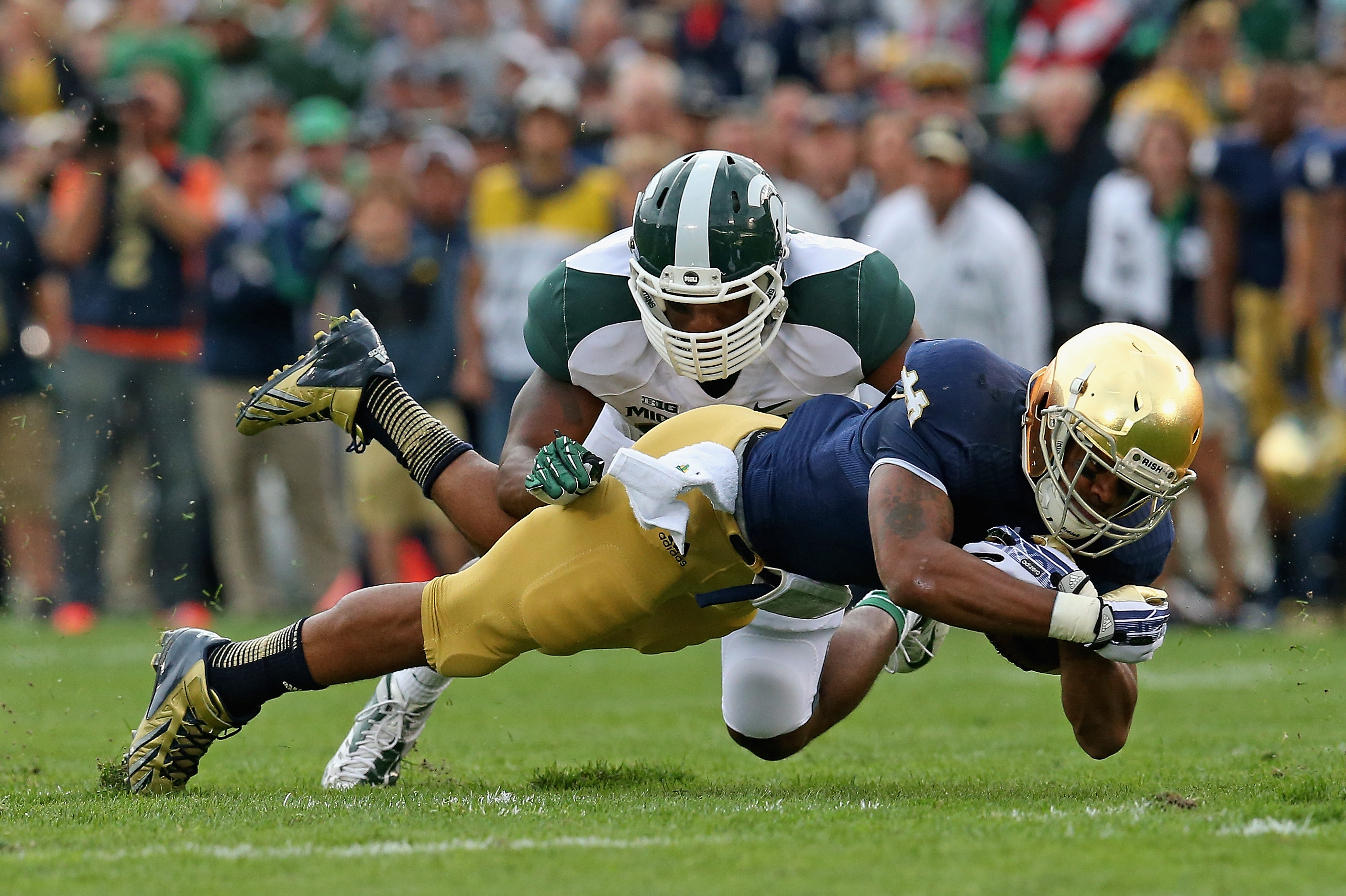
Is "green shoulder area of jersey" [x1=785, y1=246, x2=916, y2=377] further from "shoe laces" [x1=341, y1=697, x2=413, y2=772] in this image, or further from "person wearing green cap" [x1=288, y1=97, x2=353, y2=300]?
"person wearing green cap" [x1=288, y1=97, x2=353, y2=300]

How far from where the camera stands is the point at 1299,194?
28.1 feet

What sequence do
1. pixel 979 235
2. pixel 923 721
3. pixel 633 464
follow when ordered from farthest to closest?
1. pixel 979 235
2. pixel 923 721
3. pixel 633 464

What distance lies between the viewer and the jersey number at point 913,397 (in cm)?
378

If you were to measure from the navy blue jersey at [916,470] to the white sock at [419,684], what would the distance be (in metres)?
1.23

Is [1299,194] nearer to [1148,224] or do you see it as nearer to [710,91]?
[1148,224]

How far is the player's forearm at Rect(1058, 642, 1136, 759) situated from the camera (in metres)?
3.82

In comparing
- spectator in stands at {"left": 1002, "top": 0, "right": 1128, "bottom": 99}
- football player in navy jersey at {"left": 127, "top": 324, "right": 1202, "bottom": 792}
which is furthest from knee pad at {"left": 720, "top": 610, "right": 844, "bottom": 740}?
spectator in stands at {"left": 1002, "top": 0, "right": 1128, "bottom": 99}

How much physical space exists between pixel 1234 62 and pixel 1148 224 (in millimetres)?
1673

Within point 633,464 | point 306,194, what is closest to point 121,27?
point 306,194

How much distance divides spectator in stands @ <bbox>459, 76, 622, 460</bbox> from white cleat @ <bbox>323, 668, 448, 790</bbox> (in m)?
3.75

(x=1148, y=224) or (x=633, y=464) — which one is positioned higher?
(x=633, y=464)

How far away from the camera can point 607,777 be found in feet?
15.2

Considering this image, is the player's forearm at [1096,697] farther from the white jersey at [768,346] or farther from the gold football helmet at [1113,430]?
the white jersey at [768,346]

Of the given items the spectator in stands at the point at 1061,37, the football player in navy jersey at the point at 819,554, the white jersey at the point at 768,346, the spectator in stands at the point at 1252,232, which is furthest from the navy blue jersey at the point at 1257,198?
the football player in navy jersey at the point at 819,554
